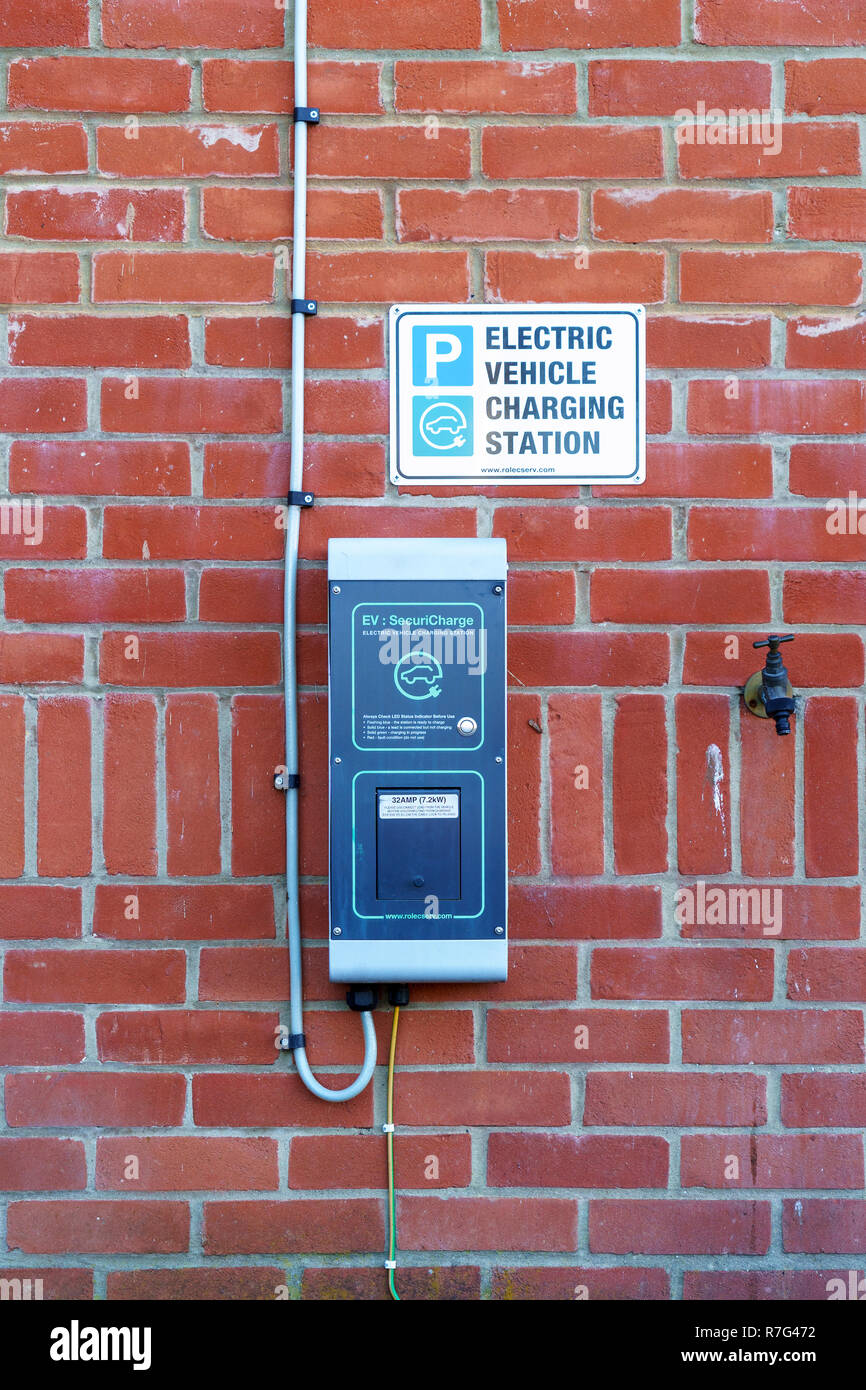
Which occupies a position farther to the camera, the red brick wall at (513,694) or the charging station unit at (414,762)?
the red brick wall at (513,694)

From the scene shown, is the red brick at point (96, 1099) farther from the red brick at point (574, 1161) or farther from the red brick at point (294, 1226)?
the red brick at point (574, 1161)

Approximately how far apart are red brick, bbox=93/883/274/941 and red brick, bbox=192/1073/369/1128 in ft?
0.77

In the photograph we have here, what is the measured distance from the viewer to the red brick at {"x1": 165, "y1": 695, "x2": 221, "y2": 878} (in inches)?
71.1

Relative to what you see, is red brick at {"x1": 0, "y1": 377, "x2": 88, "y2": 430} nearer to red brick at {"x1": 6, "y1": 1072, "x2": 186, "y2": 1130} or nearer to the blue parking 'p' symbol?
the blue parking 'p' symbol

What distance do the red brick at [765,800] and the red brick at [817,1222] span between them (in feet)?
1.80

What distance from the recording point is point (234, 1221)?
180cm

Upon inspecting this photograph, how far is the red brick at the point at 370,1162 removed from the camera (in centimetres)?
180

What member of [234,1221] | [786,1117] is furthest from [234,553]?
[786,1117]

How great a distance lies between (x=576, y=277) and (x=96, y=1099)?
5.15 ft

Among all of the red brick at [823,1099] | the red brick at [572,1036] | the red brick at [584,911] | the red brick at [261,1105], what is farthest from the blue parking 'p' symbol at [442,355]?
the red brick at [823,1099]

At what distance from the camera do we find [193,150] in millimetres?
1803

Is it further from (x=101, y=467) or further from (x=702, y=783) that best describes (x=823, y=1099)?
(x=101, y=467)

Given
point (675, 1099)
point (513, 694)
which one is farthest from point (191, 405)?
point (675, 1099)

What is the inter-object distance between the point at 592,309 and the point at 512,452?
0.27 metres
